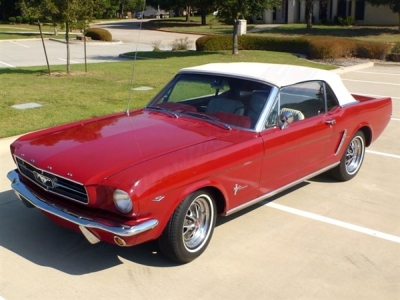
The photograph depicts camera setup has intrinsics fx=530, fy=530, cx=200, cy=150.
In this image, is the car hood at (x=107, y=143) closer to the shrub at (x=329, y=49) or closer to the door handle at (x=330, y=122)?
the door handle at (x=330, y=122)

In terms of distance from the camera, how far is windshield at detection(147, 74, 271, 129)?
5.20 meters

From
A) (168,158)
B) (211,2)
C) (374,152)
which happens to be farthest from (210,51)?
(168,158)

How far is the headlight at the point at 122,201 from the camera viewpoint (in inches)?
154

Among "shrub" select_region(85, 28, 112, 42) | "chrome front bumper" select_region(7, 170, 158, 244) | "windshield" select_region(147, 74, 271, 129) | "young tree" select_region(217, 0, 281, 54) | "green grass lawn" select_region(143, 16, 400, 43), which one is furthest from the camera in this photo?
"shrub" select_region(85, 28, 112, 42)

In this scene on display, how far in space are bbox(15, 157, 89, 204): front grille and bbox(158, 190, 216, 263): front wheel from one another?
705 mm

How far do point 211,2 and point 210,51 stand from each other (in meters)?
3.81

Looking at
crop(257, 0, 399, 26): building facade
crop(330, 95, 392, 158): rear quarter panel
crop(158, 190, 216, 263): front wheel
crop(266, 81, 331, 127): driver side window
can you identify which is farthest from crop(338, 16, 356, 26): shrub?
crop(158, 190, 216, 263): front wheel

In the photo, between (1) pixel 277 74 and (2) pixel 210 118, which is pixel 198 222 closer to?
(2) pixel 210 118

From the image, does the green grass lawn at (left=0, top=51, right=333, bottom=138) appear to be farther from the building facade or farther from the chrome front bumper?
the building facade

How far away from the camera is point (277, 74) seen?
18.5 ft

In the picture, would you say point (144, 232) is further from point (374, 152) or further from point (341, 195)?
point (374, 152)

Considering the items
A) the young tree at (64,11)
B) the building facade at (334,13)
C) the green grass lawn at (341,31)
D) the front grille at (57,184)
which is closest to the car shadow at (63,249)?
the front grille at (57,184)

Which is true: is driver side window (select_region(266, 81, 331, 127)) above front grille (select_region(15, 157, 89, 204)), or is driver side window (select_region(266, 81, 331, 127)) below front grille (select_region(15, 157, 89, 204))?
above

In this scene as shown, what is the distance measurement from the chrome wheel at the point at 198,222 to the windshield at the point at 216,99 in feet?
3.17
